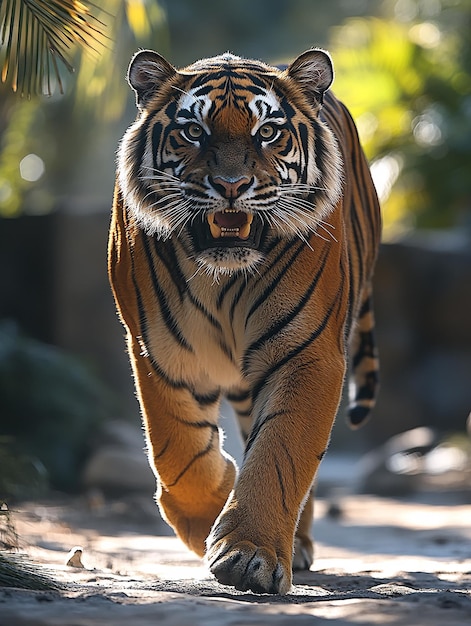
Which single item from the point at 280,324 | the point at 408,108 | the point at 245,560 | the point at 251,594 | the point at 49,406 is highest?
the point at 408,108

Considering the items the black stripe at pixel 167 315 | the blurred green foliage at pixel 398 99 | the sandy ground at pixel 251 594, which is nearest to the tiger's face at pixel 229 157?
the black stripe at pixel 167 315

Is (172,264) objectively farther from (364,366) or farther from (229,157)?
(364,366)

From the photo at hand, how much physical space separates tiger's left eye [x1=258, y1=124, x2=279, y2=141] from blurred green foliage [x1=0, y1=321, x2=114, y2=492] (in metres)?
Result: 5.13

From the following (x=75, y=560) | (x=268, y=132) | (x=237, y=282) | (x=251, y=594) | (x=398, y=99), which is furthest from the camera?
(x=398, y=99)

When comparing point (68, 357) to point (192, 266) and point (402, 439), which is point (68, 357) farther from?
point (192, 266)

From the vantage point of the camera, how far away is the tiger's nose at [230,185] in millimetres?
3475

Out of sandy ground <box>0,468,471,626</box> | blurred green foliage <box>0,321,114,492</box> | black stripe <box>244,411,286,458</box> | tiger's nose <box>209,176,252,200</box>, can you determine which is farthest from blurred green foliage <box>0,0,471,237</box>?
black stripe <box>244,411,286,458</box>

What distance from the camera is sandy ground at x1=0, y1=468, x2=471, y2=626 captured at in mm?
2594

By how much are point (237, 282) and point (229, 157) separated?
1.58ft

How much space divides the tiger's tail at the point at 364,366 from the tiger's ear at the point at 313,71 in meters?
1.62

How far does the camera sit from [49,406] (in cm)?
928

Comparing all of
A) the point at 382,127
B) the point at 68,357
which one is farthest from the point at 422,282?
the point at 68,357

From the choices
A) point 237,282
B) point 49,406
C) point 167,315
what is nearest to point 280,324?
point 237,282

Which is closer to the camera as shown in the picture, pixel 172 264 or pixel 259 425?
pixel 259 425
